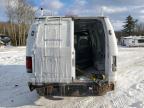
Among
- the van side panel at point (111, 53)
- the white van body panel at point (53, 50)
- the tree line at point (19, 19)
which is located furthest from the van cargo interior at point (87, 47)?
the tree line at point (19, 19)

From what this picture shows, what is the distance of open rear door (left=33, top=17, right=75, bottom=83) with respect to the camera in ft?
23.5

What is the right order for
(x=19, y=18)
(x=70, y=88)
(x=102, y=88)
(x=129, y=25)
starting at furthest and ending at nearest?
(x=129, y=25) < (x=19, y=18) < (x=102, y=88) < (x=70, y=88)

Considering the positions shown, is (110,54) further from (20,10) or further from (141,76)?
(20,10)

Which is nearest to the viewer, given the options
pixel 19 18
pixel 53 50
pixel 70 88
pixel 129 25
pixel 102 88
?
pixel 53 50

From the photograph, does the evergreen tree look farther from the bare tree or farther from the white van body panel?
the white van body panel

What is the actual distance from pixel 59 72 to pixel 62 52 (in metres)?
0.53

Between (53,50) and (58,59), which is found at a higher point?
(53,50)

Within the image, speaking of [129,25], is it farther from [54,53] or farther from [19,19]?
[54,53]

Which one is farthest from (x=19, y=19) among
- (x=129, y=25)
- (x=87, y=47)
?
(x=87, y=47)

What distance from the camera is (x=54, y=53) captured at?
716 cm

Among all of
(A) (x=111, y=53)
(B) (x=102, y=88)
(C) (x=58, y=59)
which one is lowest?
(B) (x=102, y=88)

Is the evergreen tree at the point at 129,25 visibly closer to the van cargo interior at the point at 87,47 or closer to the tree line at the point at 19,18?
the tree line at the point at 19,18

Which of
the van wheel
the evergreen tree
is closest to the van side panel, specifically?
the van wheel

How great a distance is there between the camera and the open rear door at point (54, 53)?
7.16 m
